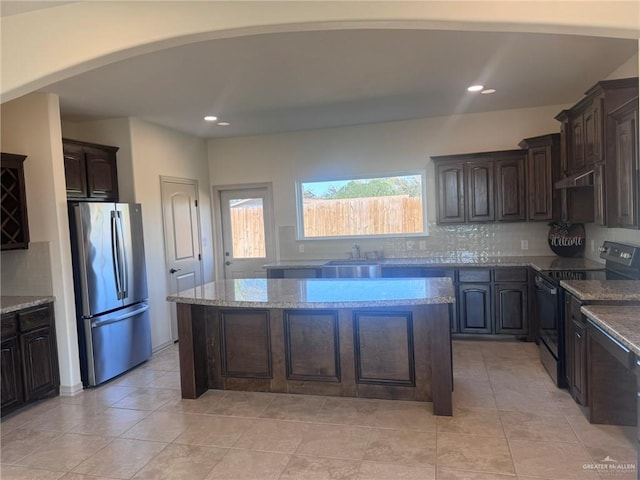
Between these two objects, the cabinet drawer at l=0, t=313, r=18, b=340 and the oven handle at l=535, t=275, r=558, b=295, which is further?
the oven handle at l=535, t=275, r=558, b=295

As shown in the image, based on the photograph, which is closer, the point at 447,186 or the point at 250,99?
the point at 250,99

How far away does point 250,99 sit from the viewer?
13.9 ft

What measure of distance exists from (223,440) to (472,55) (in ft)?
10.9

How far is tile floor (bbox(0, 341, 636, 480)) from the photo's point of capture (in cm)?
248

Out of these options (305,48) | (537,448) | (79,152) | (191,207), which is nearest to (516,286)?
(537,448)

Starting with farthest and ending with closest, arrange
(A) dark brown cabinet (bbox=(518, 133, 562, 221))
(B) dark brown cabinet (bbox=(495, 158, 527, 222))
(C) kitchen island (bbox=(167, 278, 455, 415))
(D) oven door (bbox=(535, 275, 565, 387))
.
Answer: (B) dark brown cabinet (bbox=(495, 158, 527, 222))
(A) dark brown cabinet (bbox=(518, 133, 562, 221))
(D) oven door (bbox=(535, 275, 565, 387))
(C) kitchen island (bbox=(167, 278, 455, 415))

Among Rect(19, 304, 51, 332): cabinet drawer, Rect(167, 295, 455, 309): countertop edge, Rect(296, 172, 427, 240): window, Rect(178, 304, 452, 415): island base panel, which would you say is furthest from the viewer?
Rect(296, 172, 427, 240): window

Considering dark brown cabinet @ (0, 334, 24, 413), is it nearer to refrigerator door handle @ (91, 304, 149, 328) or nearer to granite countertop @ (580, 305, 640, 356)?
refrigerator door handle @ (91, 304, 149, 328)

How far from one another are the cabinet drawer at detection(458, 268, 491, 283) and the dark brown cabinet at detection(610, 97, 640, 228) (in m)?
1.71

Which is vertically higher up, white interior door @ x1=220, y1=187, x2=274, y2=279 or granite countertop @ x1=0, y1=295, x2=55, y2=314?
white interior door @ x1=220, y1=187, x2=274, y2=279

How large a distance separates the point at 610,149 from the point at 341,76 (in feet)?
7.06

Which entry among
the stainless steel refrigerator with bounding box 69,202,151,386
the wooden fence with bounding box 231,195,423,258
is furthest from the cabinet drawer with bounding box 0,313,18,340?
the wooden fence with bounding box 231,195,423,258

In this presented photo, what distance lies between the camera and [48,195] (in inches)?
148

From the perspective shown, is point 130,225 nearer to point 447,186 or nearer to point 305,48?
point 305,48
